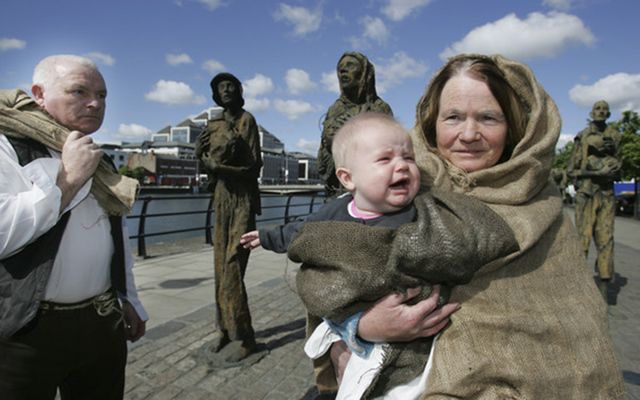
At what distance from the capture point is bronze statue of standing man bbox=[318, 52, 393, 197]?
3.01 m

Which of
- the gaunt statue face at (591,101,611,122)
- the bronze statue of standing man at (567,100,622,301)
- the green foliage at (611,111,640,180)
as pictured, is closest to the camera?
the bronze statue of standing man at (567,100,622,301)

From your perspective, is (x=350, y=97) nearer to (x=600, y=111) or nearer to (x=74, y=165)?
(x=74, y=165)

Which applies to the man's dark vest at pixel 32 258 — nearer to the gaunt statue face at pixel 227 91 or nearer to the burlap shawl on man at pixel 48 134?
the burlap shawl on man at pixel 48 134

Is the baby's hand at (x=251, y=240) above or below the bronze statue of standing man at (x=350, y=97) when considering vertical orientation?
below

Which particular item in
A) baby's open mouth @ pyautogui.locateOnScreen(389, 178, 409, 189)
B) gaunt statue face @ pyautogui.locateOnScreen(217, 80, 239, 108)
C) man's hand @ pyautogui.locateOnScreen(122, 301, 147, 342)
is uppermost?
gaunt statue face @ pyautogui.locateOnScreen(217, 80, 239, 108)

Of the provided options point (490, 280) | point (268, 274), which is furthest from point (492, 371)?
point (268, 274)

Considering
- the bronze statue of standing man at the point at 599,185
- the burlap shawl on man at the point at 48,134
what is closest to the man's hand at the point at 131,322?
the burlap shawl on man at the point at 48,134

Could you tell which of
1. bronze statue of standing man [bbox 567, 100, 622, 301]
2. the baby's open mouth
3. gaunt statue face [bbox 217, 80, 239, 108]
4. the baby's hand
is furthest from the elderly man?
bronze statue of standing man [bbox 567, 100, 622, 301]

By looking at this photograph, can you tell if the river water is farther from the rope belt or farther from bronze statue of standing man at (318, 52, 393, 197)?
the rope belt

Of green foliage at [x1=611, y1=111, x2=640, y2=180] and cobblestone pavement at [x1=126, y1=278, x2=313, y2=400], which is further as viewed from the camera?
green foliage at [x1=611, y1=111, x2=640, y2=180]

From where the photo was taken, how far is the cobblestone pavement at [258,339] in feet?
11.4

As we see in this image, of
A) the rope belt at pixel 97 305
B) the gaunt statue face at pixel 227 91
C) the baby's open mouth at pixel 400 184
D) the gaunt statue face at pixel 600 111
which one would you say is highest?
the gaunt statue face at pixel 600 111

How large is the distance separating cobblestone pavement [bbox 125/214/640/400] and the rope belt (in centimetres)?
85

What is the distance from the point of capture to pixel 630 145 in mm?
21750
